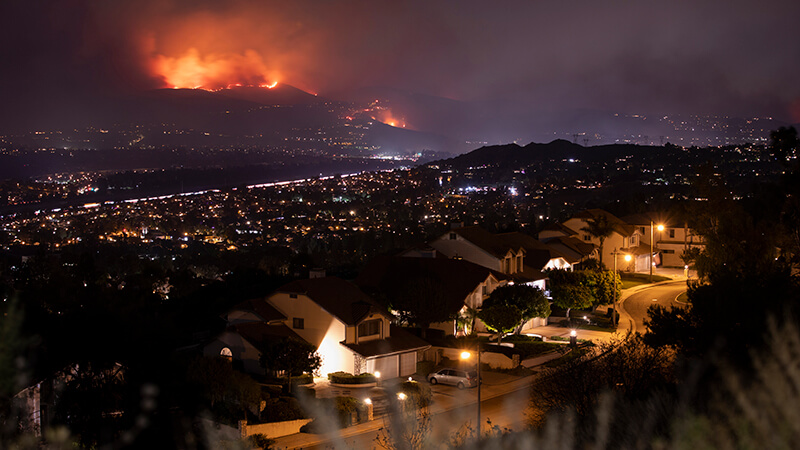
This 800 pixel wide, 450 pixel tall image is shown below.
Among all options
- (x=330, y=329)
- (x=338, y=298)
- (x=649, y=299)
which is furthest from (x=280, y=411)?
(x=649, y=299)

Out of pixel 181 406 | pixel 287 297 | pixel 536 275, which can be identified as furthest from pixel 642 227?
pixel 181 406

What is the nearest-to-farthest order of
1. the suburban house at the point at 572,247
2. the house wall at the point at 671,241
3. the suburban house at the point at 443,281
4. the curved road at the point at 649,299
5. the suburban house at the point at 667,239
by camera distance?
the suburban house at the point at 443,281, the curved road at the point at 649,299, the suburban house at the point at 572,247, the house wall at the point at 671,241, the suburban house at the point at 667,239

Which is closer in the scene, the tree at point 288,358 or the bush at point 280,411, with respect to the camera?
the bush at point 280,411

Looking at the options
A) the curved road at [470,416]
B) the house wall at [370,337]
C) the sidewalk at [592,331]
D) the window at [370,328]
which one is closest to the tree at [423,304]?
the house wall at [370,337]

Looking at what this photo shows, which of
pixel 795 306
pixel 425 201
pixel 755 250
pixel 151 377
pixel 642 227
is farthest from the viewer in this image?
pixel 425 201

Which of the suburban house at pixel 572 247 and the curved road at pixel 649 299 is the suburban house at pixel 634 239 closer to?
the suburban house at pixel 572 247

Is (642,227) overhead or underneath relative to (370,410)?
overhead

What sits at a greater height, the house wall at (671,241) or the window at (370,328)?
the house wall at (671,241)

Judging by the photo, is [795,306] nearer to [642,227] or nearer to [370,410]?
[370,410]
